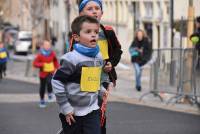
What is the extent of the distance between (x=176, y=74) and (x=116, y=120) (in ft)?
12.2

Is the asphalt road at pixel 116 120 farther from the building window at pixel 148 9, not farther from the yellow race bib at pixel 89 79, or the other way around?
the building window at pixel 148 9

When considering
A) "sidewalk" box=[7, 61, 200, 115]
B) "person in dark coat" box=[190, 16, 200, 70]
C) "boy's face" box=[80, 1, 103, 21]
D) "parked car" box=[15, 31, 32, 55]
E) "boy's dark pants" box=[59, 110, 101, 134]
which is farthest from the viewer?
"parked car" box=[15, 31, 32, 55]

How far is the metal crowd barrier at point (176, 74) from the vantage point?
52.1 feet

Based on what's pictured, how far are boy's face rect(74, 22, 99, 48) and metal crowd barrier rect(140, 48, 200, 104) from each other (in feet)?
30.8

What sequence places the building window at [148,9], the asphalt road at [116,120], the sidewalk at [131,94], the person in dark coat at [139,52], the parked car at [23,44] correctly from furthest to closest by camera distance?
the parked car at [23,44] < the building window at [148,9] < the person in dark coat at [139,52] < the sidewalk at [131,94] < the asphalt road at [116,120]

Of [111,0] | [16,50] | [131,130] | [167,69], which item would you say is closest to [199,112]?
[167,69]

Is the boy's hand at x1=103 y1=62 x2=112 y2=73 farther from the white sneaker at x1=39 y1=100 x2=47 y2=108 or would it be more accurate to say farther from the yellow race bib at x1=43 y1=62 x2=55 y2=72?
the white sneaker at x1=39 y1=100 x2=47 y2=108

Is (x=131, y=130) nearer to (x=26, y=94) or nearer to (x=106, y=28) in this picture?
(x=106, y=28)

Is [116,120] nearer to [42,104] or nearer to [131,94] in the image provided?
[42,104]

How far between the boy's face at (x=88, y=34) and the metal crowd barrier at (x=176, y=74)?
9.40m

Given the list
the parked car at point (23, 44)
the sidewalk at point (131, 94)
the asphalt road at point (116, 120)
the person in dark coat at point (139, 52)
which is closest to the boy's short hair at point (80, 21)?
the asphalt road at point (116, 120)

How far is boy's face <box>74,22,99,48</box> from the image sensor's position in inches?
254

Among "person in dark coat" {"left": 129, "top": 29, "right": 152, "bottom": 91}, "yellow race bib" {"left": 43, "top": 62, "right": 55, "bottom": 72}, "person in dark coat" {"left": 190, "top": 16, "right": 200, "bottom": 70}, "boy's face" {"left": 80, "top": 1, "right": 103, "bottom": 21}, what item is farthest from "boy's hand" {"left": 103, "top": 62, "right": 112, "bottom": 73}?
"person in dark coat" {"left": 129, "top": 29, "right": 152, "bottom": 91}

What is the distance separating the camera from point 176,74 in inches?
648
